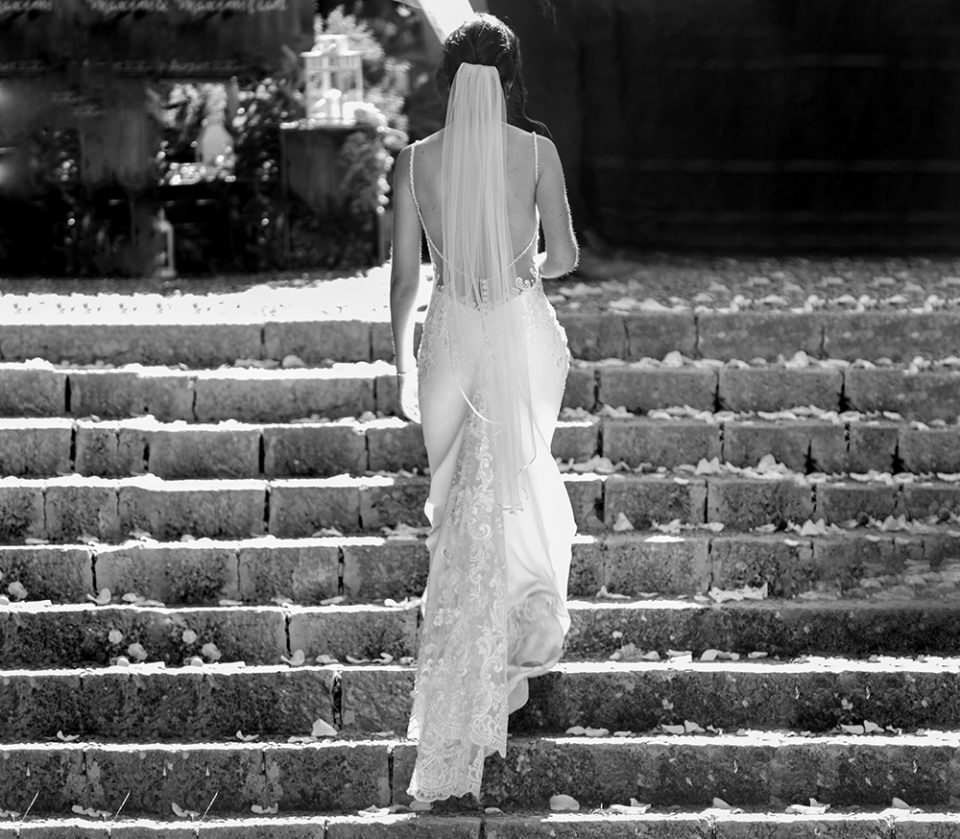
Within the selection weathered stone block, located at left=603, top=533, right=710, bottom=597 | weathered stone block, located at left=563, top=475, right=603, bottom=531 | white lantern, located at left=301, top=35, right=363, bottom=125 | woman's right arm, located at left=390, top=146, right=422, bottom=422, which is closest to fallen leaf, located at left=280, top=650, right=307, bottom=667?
woman's right arm, located at left=390, top=146, right=422, bottom=422

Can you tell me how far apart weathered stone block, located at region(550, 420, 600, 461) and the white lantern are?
4738 millimetres

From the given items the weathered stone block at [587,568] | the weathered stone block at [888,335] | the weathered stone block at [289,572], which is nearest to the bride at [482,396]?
the weathered stone block at [587,568]

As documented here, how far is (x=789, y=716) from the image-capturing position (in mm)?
5191

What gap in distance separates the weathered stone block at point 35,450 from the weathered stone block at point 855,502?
2.86m

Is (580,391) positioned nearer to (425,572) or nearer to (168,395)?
(425,572)

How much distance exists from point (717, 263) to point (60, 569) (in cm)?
570

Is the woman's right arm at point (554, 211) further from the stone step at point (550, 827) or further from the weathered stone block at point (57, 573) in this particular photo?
the weathered stone block at point (57, 573)

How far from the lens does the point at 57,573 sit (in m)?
5.77

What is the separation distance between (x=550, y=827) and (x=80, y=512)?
2.30 metres

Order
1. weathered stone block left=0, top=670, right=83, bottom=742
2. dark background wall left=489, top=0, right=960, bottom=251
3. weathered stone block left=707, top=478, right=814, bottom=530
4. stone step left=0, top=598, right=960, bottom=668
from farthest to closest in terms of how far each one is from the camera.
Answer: dark background wall left=489, top=0, right=960, bottom=251 < weathered stone block left=707, top=478, right=814, bottom=530 < stone step left=0, top=598, right=960, bottom=668 < weathered stone block left=0, top=670, right=83, bottom=742

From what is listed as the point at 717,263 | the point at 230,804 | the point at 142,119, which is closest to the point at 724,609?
the point at 230,804

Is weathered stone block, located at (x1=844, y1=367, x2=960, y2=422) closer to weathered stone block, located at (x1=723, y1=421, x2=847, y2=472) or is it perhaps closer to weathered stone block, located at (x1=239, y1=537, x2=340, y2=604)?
weathered stone block, located at (x1=723, y1=421, x2=847, y2=472)

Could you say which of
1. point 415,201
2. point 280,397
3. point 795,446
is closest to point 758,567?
point 795,446

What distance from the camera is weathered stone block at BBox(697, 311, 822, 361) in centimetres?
733
